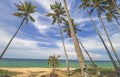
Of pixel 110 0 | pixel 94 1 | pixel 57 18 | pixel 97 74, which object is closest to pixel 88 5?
pixel 94 1

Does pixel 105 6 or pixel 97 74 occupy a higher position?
pixel 105 6

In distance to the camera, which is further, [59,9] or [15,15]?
[59,9]

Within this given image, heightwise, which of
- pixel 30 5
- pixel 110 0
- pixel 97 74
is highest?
pixel 30 5

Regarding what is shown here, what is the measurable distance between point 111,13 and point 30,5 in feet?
59.1

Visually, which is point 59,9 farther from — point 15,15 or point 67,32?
point 15,15

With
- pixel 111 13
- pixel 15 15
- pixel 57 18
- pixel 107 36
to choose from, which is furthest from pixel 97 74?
pixel 15 15

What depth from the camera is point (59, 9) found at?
5534 cm

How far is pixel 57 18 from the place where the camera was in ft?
184

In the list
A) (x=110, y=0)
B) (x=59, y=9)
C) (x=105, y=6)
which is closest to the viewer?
(x=110, y=0)

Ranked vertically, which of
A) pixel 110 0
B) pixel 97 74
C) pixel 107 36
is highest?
pixel 110 0

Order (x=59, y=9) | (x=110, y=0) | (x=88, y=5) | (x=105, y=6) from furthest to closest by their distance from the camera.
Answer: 1. (x=59, y=9)
2. (x=88, y=5)
3. (x=105, y=6)
4. (x=110, y=0)

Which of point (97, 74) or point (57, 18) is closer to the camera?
point (97, 74)

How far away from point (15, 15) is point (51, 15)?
1077 cm

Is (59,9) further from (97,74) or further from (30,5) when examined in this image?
(97,74)
